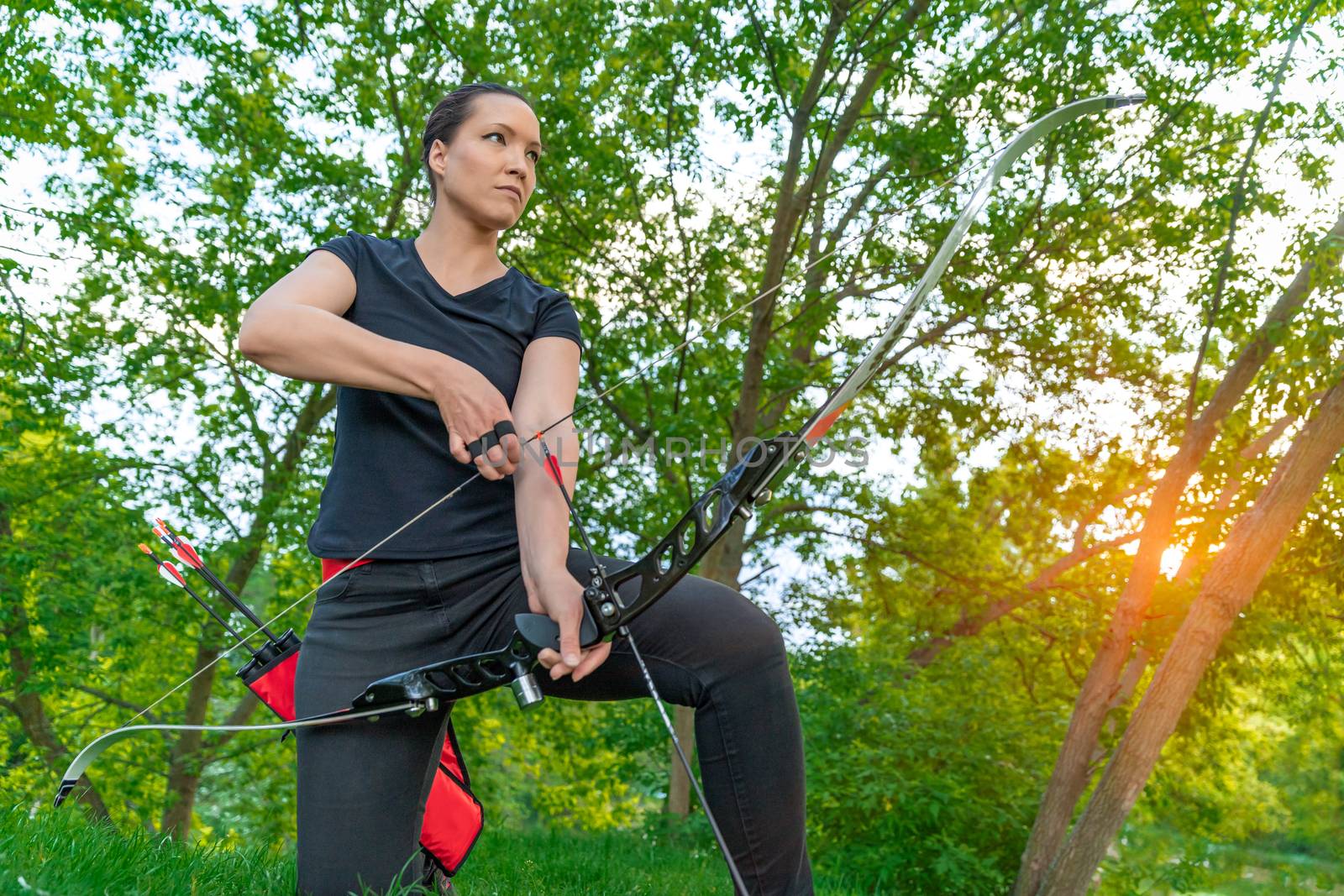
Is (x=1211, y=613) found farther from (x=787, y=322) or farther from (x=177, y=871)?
(x=177, y=871)

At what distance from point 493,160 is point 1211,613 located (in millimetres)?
5901

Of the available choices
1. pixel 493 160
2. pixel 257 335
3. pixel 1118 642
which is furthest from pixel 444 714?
pixel 1118 642

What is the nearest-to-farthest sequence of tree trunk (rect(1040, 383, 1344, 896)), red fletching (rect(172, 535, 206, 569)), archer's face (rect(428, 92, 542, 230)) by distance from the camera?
archer's face (rect(428, 92, 542, 230)), red fletching (rect(172, 535, 206, 569)), tree trunk (rect(1040, 383, 1344, 896))

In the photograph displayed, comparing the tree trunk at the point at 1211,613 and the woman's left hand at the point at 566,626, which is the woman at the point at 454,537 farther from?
the tree trunk at the point at 1211,613

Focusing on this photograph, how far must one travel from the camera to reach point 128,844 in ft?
8.35

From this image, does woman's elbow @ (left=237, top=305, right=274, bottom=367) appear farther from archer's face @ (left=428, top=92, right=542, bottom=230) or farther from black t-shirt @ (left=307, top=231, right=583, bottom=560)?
archer's face @ (left=428, top=92, right=542, bottom=230)

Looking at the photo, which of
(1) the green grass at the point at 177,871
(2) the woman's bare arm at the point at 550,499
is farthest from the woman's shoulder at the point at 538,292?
(1) the green grass at the point at 177,871

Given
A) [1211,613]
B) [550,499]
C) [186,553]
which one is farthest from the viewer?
[1211,613]

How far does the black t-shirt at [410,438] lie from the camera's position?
2.22m

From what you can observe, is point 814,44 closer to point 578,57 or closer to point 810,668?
point 578,57

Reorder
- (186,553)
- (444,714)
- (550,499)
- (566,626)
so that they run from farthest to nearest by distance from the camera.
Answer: (186,553) → (444,714) → (550,499) → (566,626)

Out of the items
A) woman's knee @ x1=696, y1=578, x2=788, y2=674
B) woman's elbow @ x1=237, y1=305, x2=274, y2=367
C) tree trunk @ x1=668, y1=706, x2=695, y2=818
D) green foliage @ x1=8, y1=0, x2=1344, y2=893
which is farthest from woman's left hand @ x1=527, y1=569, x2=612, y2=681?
tree trunk @ x1=668, y1=706, x2=695, y2=818

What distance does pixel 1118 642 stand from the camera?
8.29 m

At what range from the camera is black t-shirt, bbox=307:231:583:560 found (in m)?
2.22
